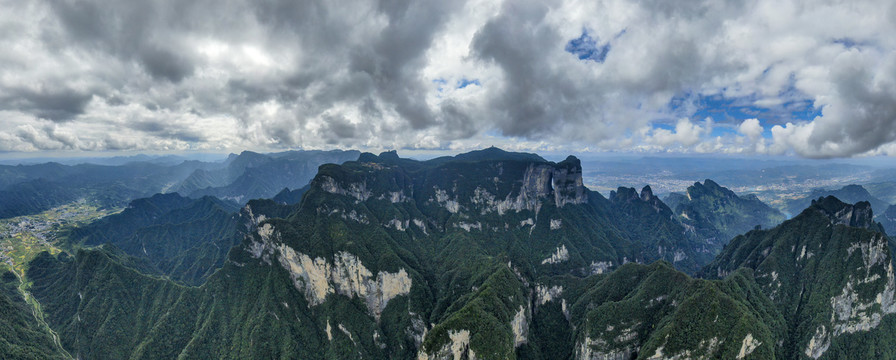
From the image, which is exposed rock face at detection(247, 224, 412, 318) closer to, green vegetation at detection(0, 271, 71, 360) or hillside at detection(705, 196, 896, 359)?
green vegetation at detection(0, 271, 71, 360)

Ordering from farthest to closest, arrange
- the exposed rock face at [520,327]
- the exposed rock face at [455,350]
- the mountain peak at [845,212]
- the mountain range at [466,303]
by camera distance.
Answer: the mountain peak at [845,212]
the exposed rock face at [520,327]
the mountain range at [466,303]
the exposed rock face at [455,350]

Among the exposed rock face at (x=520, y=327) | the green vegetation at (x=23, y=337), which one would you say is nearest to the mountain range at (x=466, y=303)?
the exposed rock face at (x=520, y=327)

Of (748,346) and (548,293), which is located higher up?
(748,346)

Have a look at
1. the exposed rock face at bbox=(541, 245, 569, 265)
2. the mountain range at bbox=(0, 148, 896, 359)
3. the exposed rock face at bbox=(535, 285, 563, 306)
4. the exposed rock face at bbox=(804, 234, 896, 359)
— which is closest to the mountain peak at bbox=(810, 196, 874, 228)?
the mountain range at bbox=(0, 148, 896, 359)

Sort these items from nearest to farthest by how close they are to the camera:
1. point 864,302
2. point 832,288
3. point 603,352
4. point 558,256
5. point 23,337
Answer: point 603,352
point 864,302
point 832,288
point 23,337
point 558,256

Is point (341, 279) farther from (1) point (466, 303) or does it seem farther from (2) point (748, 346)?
(2) point (748, 346)

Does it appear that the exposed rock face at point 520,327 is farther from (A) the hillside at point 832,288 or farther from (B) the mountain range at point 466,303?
(A) the hillside at point 832,288

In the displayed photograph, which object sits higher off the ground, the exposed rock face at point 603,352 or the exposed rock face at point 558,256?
the exposed rock face at point 558,256

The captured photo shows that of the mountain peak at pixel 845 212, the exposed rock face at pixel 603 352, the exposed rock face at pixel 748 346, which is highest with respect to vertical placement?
the mountain peak at pixel 845 212

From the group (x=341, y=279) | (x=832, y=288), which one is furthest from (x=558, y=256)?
(x=341, y=279)
